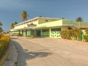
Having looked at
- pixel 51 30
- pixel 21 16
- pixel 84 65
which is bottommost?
pixel 84 65

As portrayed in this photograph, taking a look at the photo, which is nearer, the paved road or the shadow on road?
the paved road

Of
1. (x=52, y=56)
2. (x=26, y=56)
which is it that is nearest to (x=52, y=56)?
(x=52, y=56)

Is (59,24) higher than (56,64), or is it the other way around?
(59,24)

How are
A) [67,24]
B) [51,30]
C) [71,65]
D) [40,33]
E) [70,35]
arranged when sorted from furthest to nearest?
[40,33]
[51,30]
[67,24]
[70,35]
[71,65]

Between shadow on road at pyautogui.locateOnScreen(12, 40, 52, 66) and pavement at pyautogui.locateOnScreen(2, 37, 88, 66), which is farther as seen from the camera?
shadow on road at pyautogui.locateOnScreen(12, 40, 52, 66)

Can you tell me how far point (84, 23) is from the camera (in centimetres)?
3578

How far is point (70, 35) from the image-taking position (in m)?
27.6

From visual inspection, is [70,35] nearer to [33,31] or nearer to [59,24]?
[59,24]

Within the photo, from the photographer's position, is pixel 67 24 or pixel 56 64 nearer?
pixel 56 64

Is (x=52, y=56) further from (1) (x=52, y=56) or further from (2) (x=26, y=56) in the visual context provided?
(2) (x=26, y=56)

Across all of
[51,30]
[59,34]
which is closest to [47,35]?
[51,30]

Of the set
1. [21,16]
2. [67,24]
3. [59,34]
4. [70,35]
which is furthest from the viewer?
[21,16]

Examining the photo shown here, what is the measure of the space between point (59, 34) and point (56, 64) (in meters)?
26.1

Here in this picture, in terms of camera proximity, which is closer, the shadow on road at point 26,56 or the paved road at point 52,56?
the paved road at point 52,56
